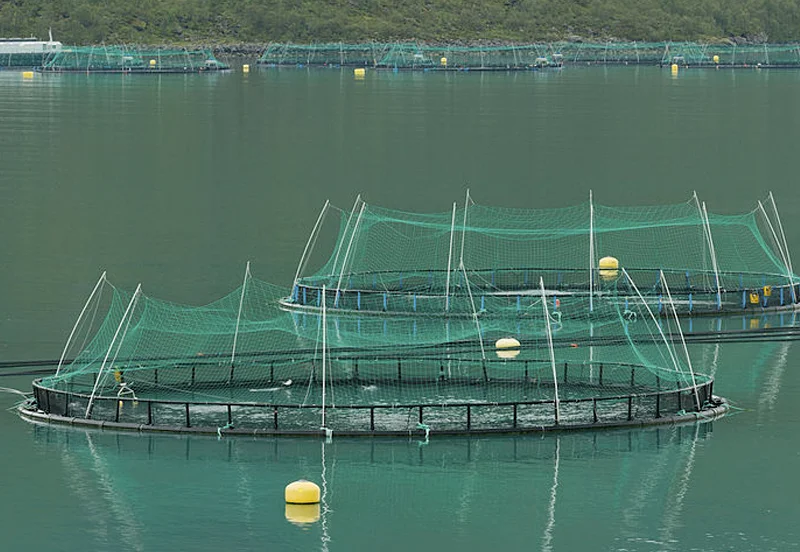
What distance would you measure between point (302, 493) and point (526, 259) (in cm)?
4832

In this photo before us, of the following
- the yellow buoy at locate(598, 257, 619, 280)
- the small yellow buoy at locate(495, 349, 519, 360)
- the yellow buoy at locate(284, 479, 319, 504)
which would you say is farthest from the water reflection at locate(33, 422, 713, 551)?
the yellow buoy at locate(598, 257, 619, 280)

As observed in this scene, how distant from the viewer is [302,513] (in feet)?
166

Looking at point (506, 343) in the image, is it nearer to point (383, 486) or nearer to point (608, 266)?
point (383, 486)

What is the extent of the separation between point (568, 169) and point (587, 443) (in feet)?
283

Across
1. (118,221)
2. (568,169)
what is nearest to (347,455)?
(118,221)

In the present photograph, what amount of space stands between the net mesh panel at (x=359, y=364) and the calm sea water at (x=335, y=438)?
223 centimetres

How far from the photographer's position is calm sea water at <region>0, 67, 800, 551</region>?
50125 mm

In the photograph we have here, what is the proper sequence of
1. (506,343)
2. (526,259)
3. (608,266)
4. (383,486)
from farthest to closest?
1. (526,259)
2. (608,266)
3. (506,343)
4. (383,486)

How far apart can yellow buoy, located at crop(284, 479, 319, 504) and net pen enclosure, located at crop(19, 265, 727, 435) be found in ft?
17.6

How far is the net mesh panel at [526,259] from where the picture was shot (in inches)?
3118

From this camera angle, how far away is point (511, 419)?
58125 millimetres

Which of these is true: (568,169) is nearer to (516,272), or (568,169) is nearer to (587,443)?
(516,272)

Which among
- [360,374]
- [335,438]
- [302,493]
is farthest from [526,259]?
[302,493]

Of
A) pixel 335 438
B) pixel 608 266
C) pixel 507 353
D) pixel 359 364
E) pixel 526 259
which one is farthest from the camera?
pixel 526 259
